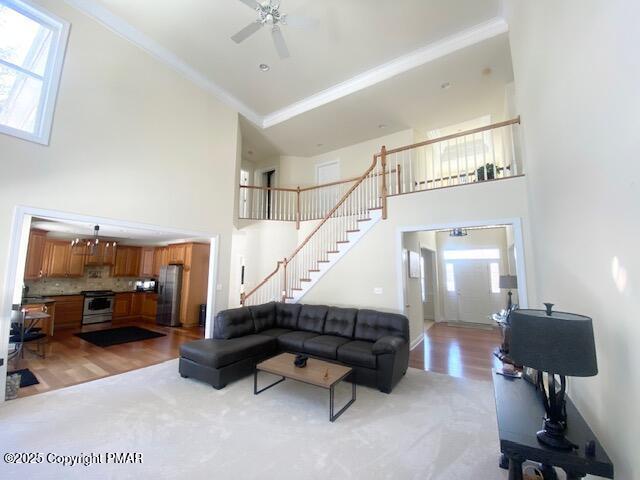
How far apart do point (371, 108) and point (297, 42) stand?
2.21 metres

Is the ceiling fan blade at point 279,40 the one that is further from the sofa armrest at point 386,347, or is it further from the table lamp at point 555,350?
the sofa armrest at point 386,347

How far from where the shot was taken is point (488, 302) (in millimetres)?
7805

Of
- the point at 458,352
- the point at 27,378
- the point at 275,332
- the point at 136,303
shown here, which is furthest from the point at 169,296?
the point at 458,352

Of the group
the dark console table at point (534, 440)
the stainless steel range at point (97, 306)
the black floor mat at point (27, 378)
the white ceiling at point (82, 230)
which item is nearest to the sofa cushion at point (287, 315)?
the white ceiling at point (82, 230)

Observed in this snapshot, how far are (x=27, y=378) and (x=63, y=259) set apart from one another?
14.5ft

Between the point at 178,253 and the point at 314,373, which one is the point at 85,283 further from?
the point at 314,373

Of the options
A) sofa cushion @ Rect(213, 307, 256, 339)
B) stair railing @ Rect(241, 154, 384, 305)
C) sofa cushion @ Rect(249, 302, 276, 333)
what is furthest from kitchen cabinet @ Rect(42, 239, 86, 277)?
sofa cushion @ Rect(249, 302, 276, 333)

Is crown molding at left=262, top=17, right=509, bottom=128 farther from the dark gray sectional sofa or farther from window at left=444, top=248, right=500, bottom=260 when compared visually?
window at left=444, top=248, right=500, bottom=260

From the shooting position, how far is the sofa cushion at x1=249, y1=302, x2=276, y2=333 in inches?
198

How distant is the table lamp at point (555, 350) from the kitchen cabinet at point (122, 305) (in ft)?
32.3

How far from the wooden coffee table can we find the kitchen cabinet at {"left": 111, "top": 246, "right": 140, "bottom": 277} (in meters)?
7.36

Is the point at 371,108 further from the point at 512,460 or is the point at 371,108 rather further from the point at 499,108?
the point at 512,460

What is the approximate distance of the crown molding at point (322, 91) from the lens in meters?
4.19

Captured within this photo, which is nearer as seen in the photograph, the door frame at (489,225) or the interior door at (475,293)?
the door frame at (489,225)
